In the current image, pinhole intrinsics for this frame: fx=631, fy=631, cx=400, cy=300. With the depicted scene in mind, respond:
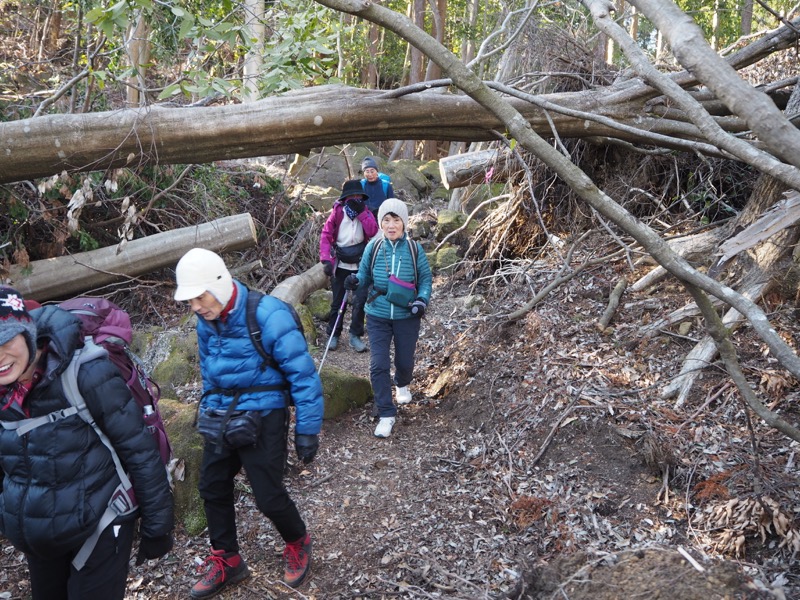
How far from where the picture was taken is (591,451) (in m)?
4.67

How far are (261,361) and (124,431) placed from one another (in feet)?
2.87

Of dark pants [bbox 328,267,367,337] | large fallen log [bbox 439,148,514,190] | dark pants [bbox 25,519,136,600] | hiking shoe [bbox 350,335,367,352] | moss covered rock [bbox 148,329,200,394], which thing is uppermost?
large fallen log [bbox 439,148,514,190]

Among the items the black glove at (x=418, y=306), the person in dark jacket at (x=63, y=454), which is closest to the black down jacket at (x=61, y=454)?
the person in dark jacket at (x=63, y=454)

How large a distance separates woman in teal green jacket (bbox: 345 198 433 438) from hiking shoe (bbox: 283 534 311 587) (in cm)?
178

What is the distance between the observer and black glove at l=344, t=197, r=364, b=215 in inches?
285

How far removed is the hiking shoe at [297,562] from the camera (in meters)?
3.91

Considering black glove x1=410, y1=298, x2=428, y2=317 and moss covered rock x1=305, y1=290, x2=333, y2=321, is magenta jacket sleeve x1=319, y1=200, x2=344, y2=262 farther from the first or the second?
black glove x1=410, y1=298, x2=428, y2=317

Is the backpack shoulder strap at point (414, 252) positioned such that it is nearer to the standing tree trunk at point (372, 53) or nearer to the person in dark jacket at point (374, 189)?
the person in dark jacket at point (374, 189)

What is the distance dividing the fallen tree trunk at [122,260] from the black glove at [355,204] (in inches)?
59.1

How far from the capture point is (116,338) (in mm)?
2932

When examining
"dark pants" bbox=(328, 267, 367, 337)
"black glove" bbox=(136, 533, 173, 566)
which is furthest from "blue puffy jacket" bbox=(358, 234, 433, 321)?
"black glove" bbox=(136, 533, 173, 566)

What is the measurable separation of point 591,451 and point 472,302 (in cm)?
374

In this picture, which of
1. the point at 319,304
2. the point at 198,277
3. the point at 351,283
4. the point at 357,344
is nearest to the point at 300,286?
the point at 319,304

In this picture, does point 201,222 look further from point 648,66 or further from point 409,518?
point 648,66
